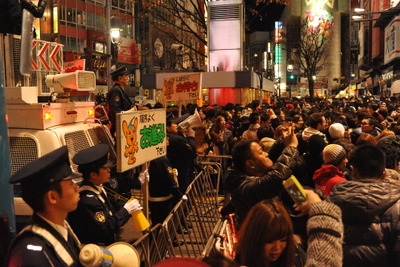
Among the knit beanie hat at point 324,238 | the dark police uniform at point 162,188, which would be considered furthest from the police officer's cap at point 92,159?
the knit beanie hat at point 324,238

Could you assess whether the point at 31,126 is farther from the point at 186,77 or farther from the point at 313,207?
the point at 186,77

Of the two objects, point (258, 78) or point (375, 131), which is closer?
point (375, 131)

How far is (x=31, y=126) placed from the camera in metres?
6.41

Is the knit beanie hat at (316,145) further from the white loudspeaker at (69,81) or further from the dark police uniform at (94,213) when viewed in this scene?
the white loudspeaker at (69,81)

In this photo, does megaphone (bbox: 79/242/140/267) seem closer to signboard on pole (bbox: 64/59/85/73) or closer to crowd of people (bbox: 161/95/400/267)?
crowd of people (bbox: 161/95/400/267)

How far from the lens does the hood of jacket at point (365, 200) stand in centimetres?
338

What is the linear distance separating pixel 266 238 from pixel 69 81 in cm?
538

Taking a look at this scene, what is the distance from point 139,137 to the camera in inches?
216

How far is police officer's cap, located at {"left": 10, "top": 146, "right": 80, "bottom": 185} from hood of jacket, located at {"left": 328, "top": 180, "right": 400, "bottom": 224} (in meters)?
2.08

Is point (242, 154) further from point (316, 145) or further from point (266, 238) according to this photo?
point (316, 145)

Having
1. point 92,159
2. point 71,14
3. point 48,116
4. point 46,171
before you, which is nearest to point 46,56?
point 48,116

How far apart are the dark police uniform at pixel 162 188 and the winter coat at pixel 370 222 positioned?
373cm

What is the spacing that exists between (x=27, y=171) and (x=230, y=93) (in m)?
24.5

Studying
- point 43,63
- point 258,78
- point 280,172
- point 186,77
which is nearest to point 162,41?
point 258,78
